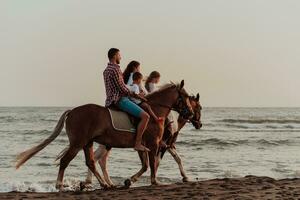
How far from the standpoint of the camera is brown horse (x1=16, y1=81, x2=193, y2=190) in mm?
10609

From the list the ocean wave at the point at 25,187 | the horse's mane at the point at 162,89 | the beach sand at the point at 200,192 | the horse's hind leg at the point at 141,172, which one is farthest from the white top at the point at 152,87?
the ocean wave at the point at 25,187

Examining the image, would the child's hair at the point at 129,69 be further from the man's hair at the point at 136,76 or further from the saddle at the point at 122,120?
the saddle at the point at 122,120

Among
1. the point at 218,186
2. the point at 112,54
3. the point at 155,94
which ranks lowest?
the point at 218,186

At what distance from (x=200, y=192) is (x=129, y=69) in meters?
2.91

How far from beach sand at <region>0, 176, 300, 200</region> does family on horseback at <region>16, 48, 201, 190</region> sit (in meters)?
0.47

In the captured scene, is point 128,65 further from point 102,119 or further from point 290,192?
point 290,192

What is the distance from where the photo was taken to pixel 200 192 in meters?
10.7

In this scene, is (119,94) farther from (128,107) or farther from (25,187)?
(25,187)

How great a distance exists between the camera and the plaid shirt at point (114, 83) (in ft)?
36.0

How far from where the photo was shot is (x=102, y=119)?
35.1ft

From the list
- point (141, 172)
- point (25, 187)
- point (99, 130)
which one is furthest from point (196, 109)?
point (25, 187)

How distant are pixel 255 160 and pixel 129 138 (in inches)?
456

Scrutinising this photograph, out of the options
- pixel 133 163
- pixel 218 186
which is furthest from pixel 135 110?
pixel 133 163

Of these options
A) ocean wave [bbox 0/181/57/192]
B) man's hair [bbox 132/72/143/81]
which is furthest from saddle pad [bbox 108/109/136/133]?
ocean wave [bbox 0/181/57/192]
